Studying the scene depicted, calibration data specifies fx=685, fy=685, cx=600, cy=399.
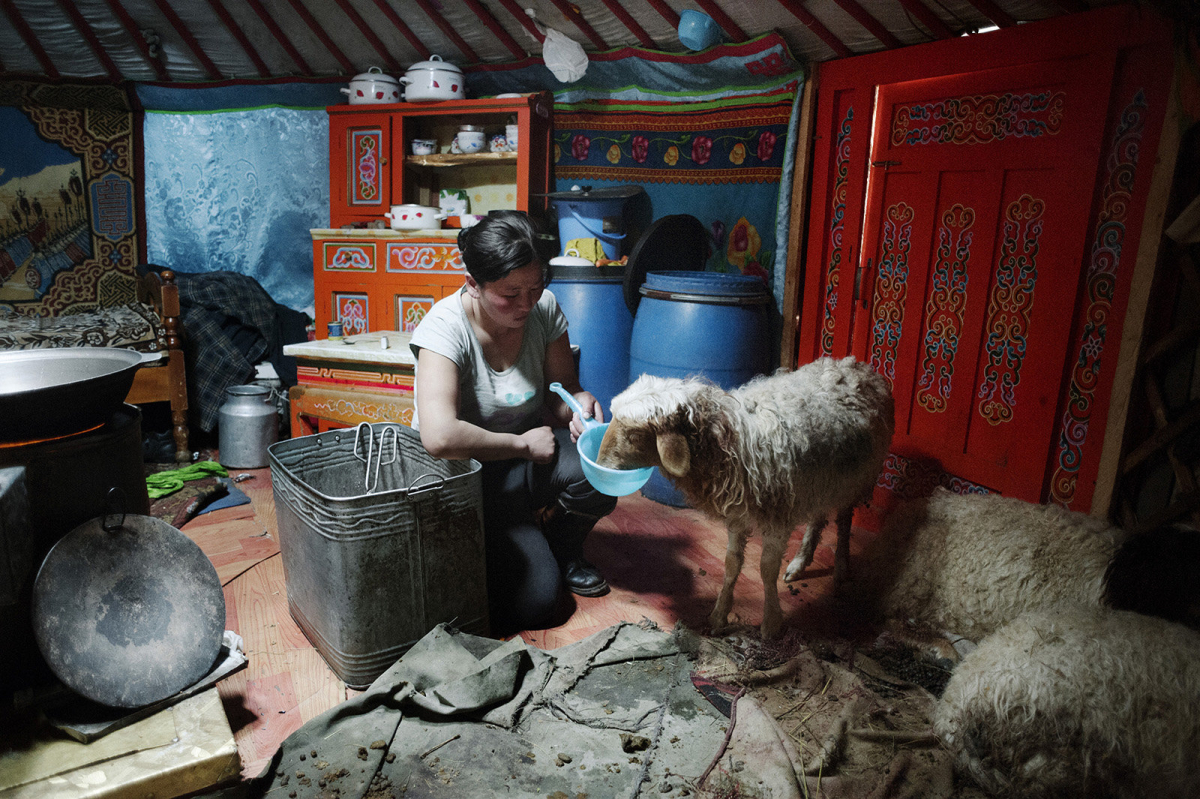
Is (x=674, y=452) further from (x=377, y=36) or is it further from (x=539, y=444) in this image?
(x=377, y=36)

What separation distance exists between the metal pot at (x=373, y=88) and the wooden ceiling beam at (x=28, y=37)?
6.18 ft

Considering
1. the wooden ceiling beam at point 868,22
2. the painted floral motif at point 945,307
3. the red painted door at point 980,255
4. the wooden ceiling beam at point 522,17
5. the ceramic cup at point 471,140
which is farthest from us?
the ceramic cup at point 471,140

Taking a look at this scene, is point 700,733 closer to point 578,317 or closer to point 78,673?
point 78,673

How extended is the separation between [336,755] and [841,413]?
1702 mm

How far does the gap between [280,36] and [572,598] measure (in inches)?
161

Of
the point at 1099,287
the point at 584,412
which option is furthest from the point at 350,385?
the point at 1099,287

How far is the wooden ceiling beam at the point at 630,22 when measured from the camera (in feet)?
11.7

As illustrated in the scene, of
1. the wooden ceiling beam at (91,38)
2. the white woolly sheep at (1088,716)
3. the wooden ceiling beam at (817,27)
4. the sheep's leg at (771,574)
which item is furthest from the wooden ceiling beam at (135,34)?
the white woolly sheep at (1088,716)

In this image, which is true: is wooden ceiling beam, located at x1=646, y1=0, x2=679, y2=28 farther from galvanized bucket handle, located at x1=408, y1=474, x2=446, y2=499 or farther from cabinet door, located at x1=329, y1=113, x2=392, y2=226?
galvanized bucket handle, located at x1=408, y1=474, x2=446, y2=499

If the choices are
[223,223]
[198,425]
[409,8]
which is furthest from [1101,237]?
[223,223]

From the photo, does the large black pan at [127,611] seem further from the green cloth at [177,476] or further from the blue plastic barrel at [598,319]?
the blue plastic barrel at [598,319]

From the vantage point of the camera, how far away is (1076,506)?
2373 mm

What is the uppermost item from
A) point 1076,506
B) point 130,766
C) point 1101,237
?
point 1101,237

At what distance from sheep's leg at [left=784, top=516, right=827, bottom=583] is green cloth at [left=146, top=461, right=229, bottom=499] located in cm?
291
